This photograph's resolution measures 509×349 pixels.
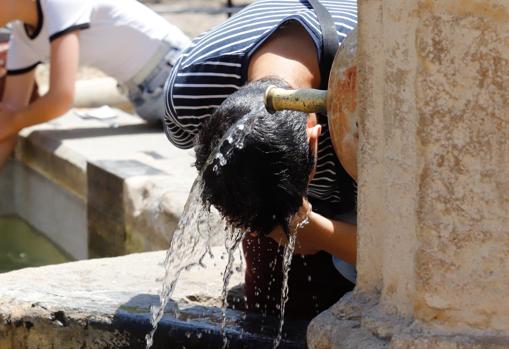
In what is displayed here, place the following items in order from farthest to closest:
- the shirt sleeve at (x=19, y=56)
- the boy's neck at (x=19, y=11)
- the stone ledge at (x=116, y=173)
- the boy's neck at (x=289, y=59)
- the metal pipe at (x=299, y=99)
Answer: the shirt sleeve at (x=19, y=56) < the boy's neck at (x=19, y=11) < the stone ledge at (x=116, y=173) < the boy's neck at (x=289, y=59) < the metal pipe at (x=299, y=99)

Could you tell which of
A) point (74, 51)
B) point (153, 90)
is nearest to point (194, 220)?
point (74, 51)

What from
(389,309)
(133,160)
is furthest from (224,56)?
(133,160)

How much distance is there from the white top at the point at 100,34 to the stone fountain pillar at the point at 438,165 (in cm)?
319

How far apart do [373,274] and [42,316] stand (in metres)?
1.08

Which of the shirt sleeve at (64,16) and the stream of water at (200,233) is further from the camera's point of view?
the shirt sleeve at (64,16)

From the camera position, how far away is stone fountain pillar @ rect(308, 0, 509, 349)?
151 cm

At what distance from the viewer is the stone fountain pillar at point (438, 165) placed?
1.51m

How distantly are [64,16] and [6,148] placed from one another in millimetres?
710

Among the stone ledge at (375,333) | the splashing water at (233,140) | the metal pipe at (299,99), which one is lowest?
the stone ledge at (375,333)

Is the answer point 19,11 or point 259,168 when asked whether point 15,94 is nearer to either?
point 19,11

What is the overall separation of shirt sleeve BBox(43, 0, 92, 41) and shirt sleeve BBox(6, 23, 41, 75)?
0.21 meters

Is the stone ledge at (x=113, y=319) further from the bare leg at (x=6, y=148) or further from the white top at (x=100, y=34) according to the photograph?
the bare leg at (x=6, y=148)

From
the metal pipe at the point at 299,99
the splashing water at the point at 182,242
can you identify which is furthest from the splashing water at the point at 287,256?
the metal pipe at the point at 299,99

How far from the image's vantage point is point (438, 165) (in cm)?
155
